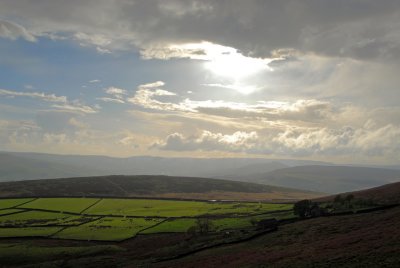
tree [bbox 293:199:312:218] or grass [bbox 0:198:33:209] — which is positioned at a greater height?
tree [bbox 293:199:312:218]

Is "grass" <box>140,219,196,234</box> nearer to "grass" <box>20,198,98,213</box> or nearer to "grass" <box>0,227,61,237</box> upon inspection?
"grass" <box>0,227,61,237</box>

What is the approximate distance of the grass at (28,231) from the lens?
321 feet

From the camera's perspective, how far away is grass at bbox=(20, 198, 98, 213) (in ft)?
465

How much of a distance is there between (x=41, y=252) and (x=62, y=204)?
73.6m

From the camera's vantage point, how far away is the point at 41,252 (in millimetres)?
80375

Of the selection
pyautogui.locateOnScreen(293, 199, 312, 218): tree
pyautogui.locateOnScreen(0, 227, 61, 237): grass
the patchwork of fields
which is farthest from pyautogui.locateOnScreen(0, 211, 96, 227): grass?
pyautogui.locateOnScreen(293, 199, 312, 218): tree

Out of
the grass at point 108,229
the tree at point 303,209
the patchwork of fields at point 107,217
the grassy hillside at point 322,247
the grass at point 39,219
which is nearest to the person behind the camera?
the grassy hillside at point 322,247

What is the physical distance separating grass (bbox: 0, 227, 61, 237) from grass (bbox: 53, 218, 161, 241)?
3387mm

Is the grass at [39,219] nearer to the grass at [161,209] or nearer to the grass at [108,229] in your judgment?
the grass at [108,229]

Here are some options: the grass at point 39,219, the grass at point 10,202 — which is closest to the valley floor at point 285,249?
the grass at point 39,219

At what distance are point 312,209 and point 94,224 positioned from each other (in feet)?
205

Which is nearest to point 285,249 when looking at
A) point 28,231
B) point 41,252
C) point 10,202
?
point 41,252

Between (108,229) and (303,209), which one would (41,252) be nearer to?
(108,229)

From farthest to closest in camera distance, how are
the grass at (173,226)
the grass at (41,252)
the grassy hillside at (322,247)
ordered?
1. the grass at (173,226)
2. the grass at (41,252)
3. the grassy hillside at (322,247)
